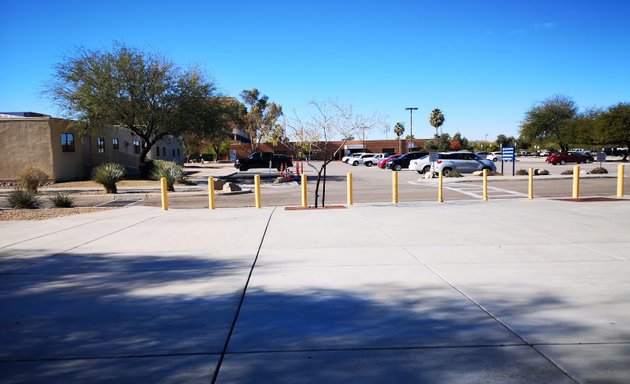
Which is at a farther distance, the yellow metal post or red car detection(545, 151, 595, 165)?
red car detection(545, 151, 595, 165)

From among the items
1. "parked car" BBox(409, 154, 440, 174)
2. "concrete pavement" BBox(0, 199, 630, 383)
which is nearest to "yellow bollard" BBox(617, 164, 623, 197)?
"concrete pavement" BBox(0, 199, 630, 383)

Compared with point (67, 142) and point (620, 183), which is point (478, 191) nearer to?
point (620, 183)

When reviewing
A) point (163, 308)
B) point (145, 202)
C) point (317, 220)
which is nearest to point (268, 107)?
point (145, 202)

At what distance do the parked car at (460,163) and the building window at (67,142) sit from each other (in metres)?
23.6

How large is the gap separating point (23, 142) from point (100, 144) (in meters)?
7.61

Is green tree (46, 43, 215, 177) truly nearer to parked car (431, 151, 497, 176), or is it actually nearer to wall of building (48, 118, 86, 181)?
wall of building (48, 118, 86, 181)

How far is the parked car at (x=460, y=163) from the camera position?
31.4 m

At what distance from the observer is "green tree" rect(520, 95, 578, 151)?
64188mm

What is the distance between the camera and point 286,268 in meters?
7.20

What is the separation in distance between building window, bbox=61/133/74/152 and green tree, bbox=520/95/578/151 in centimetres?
5570

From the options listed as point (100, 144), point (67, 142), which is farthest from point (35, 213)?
point (100, 144)

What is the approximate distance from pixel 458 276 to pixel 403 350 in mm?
2686

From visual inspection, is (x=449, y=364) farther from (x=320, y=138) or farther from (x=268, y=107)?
(x=268, y=107)

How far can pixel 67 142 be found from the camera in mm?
31703
